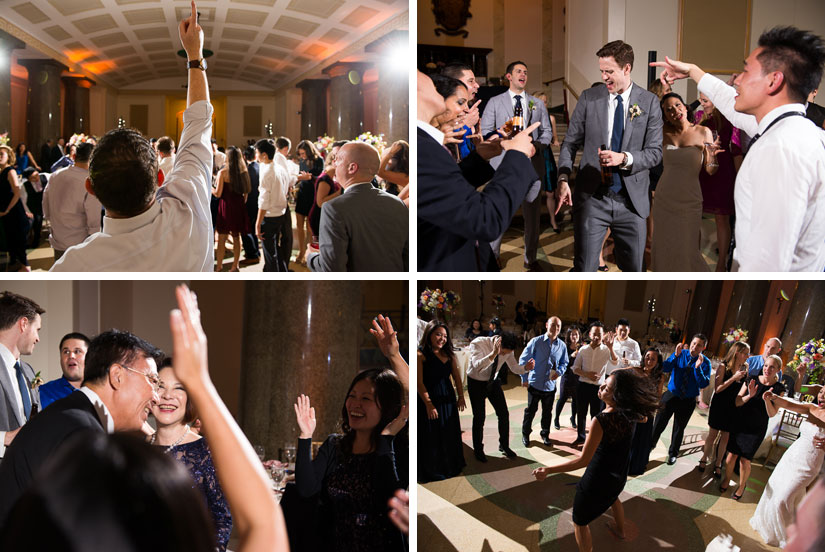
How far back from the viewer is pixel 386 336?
7.73 ft

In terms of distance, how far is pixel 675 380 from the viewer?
2.49 m

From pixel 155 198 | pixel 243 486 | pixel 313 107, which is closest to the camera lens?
pixel 243 486

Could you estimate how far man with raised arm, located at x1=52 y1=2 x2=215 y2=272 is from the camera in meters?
2.16

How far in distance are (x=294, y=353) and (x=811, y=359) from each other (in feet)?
6.17

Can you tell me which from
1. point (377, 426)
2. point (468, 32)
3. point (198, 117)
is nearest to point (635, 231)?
point (468, 32)

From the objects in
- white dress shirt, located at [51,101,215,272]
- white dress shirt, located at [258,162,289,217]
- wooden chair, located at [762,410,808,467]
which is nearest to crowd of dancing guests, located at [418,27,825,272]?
white dress shirt, located at [258,162,289,217]

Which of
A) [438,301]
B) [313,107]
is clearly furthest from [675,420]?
[313,107]

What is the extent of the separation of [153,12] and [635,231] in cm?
174

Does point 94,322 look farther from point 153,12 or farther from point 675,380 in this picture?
point 675,380

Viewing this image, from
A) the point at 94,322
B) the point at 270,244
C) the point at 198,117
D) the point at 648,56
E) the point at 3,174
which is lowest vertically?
the point at 94,322

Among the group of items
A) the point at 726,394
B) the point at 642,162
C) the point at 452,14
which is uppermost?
the point at 452,14

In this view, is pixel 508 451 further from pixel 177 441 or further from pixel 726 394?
pixel 177 441

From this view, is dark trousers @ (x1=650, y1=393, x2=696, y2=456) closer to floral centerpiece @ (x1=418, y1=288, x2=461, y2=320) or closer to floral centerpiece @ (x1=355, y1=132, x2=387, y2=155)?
floral centerpiece @ (x1=418, y1=288, x2=461, y2=320)

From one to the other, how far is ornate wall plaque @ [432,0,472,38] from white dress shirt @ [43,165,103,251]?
1.25 metres
